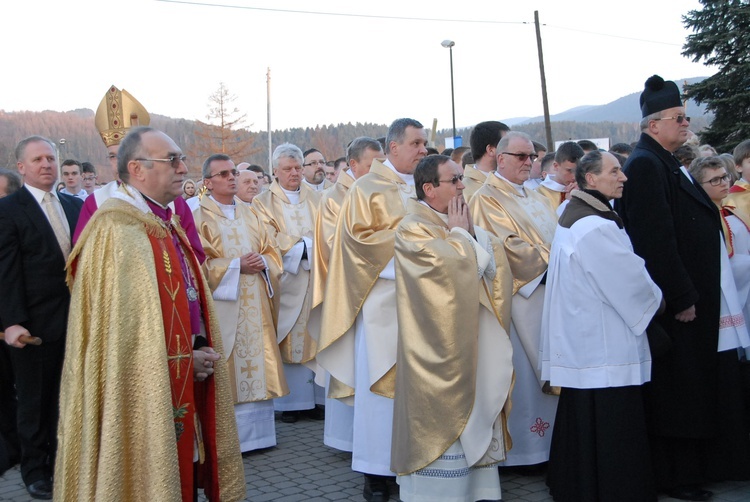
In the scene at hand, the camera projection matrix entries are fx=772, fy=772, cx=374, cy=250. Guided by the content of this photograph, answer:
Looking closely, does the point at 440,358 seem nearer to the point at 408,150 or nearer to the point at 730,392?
the point at 408,150

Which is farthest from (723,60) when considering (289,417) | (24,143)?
(24,143)

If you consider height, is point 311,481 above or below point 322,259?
below

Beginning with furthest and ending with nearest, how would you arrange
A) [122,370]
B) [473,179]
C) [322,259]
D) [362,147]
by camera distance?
[362,147], [473,179], [322,259], [122,370]

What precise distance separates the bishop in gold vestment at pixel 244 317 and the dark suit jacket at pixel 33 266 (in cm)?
126

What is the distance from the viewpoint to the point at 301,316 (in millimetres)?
7406

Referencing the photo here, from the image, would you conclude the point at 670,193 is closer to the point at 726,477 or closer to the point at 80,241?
the point at 726,477

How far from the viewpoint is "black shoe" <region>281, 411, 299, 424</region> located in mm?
7359

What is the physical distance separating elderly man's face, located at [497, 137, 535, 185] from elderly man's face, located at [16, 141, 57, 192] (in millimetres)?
3191

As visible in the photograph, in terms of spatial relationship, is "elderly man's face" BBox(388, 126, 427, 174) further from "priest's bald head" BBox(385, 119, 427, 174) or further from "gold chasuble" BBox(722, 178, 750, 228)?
"gold chasuble" BBox(722, 178, 750, 228)

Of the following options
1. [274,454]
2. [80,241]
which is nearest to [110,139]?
[80,241]

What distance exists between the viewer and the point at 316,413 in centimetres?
754

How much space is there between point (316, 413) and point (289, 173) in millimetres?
2390

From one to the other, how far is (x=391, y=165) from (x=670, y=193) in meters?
1.91

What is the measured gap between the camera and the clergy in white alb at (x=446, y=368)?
435 cm
